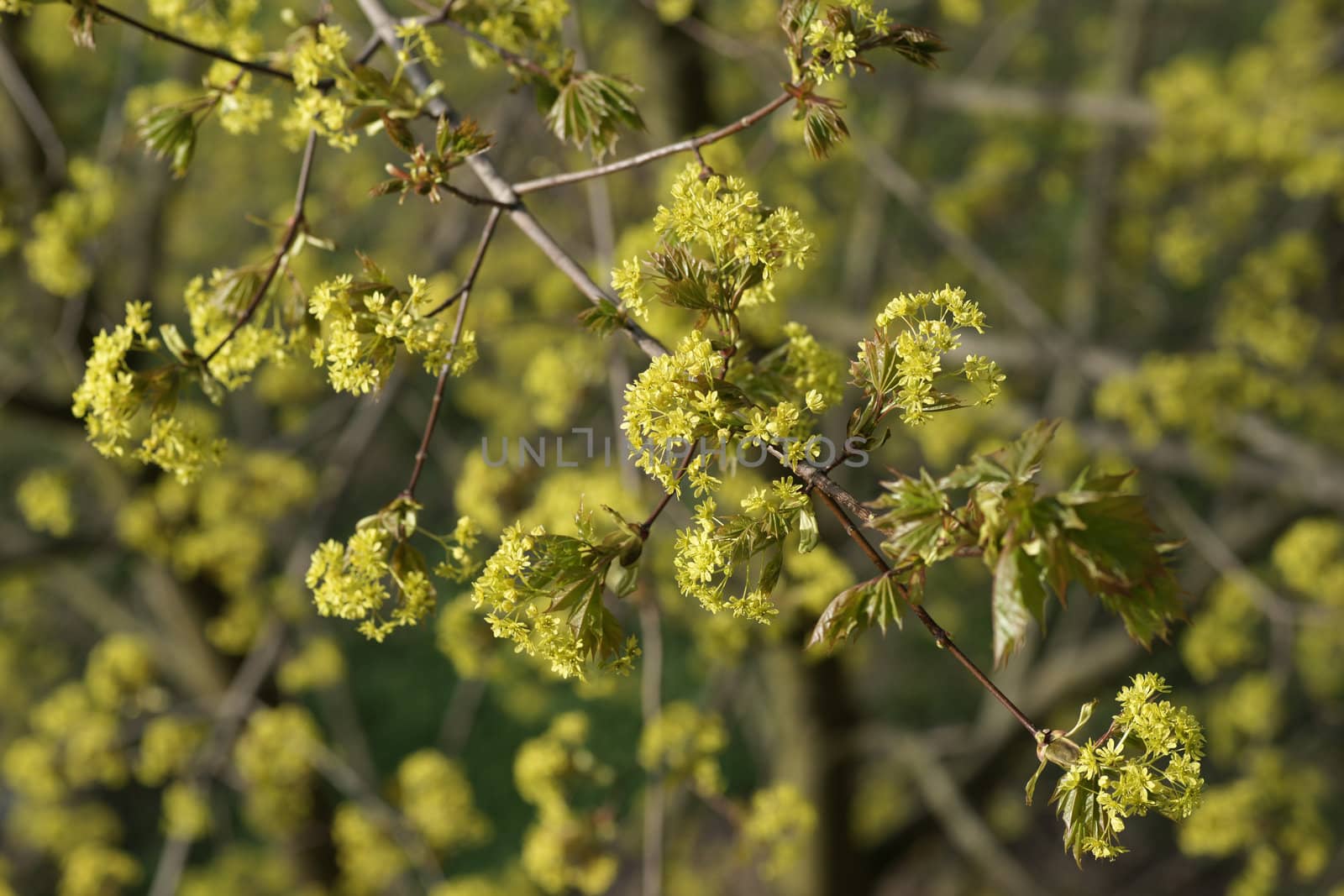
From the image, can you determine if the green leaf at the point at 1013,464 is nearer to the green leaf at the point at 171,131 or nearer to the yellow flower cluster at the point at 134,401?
the yellow flower cluster at the point at 134,401

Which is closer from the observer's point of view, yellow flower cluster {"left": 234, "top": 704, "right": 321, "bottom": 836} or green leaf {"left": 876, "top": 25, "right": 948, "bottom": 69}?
green leaf {"left": 876, "top": 25, "right": 948, "bottom": 69}

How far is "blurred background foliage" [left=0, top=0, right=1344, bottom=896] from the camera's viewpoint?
383cm

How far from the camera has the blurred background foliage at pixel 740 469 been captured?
12.6 feet

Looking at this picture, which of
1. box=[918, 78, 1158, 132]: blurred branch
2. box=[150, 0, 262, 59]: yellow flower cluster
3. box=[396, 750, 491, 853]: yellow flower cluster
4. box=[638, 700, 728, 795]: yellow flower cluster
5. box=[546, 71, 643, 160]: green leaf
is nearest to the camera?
box=[546, 71, 643, 160]: green leaf

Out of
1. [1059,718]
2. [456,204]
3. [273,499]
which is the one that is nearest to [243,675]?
[273,499]

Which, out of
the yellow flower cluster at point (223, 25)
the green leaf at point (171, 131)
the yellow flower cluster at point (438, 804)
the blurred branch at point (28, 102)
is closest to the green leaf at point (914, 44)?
the green leaf at point (171, 131)

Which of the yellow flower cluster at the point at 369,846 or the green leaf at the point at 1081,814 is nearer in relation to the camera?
the green leaf at the point at 1081,814

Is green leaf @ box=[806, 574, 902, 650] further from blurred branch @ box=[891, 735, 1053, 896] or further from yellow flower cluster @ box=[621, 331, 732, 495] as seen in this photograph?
blurred branch @ box=[891, 735, 1053, 896]

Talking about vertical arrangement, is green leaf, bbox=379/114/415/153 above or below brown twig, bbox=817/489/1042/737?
above

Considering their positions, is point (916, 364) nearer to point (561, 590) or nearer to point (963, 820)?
point (561, 590)

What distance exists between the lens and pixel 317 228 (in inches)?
212

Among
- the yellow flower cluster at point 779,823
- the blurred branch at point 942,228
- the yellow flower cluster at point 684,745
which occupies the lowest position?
the yellow flower cluster at point 779,823

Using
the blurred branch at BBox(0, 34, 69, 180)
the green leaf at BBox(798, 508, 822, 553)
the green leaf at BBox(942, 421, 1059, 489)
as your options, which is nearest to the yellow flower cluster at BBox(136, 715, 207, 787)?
the blurred branch at BBox(0, 34, 69, 180)

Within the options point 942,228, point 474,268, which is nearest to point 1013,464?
point 474,268
